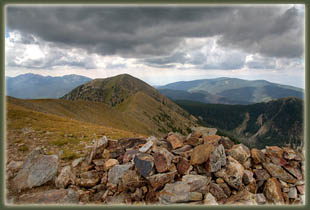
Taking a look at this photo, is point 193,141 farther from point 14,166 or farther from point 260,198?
point 14,166

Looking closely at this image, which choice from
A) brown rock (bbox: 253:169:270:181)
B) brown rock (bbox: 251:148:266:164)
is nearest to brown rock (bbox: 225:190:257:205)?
brown rock (bbox: 253:169:270:181)

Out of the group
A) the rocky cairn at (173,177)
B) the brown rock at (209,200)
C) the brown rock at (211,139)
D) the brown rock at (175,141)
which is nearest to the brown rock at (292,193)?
the rocky cairn at (173,177)

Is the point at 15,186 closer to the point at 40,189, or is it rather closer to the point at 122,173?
the point at 40,189

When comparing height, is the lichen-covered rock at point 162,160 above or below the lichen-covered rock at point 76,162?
above

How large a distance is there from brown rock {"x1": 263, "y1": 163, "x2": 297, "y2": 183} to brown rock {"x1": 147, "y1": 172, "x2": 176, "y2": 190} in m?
7.11

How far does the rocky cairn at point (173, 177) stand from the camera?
9961 mm

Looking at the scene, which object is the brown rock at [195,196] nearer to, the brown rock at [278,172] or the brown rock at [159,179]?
the brown rock at [159,179]

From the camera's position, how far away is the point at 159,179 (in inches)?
411

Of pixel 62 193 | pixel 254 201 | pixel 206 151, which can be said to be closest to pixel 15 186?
pixel 62 193

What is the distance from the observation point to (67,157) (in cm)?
1456

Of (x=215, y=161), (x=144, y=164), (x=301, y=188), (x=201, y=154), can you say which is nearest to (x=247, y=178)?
(x=215, y=161)

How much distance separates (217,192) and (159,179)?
3.57 m

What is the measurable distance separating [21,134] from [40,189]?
12119 mm

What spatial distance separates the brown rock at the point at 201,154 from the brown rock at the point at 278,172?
14.6 feet
